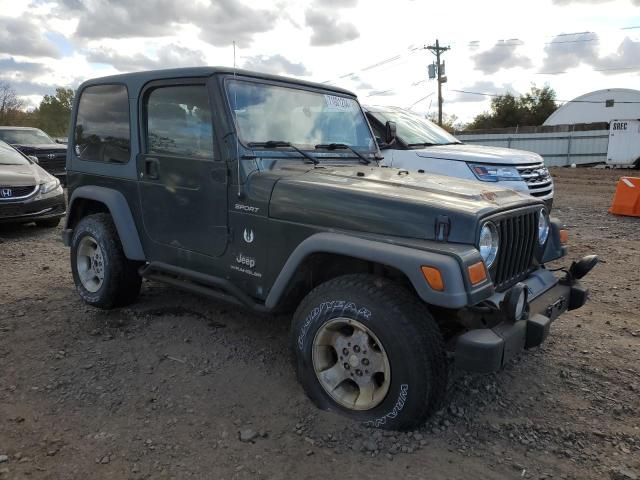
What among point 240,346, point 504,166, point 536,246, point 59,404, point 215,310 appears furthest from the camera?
point 504,166

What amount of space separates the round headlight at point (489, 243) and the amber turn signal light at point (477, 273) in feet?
0.41

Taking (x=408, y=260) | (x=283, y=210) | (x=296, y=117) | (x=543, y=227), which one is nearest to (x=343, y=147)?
(x=296, y=117)

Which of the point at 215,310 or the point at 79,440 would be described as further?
the point at 215,310

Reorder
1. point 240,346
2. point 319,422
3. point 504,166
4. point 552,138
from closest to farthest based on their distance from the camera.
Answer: point 319,422 < point 240,346 < point 504,166 < point 552,138

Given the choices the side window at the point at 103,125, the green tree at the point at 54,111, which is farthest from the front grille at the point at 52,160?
the green tree at the point at 54,111

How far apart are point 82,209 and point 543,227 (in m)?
3.91

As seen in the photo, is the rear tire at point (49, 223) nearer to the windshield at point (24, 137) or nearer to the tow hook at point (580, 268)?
the windshield at point (24, 137)

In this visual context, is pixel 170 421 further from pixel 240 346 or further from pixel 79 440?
pixel 240 346

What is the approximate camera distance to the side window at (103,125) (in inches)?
164

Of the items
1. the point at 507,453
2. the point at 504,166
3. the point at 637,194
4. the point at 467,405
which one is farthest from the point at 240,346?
the point at 637,194

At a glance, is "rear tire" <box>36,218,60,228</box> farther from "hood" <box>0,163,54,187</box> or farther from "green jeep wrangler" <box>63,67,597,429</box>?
"green jeep wrangler" <box>63,67,597,429</box>

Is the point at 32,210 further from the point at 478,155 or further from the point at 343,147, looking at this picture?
the point at 478,155

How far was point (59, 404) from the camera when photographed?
3133 millimetres

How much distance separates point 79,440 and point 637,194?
31.9ft
